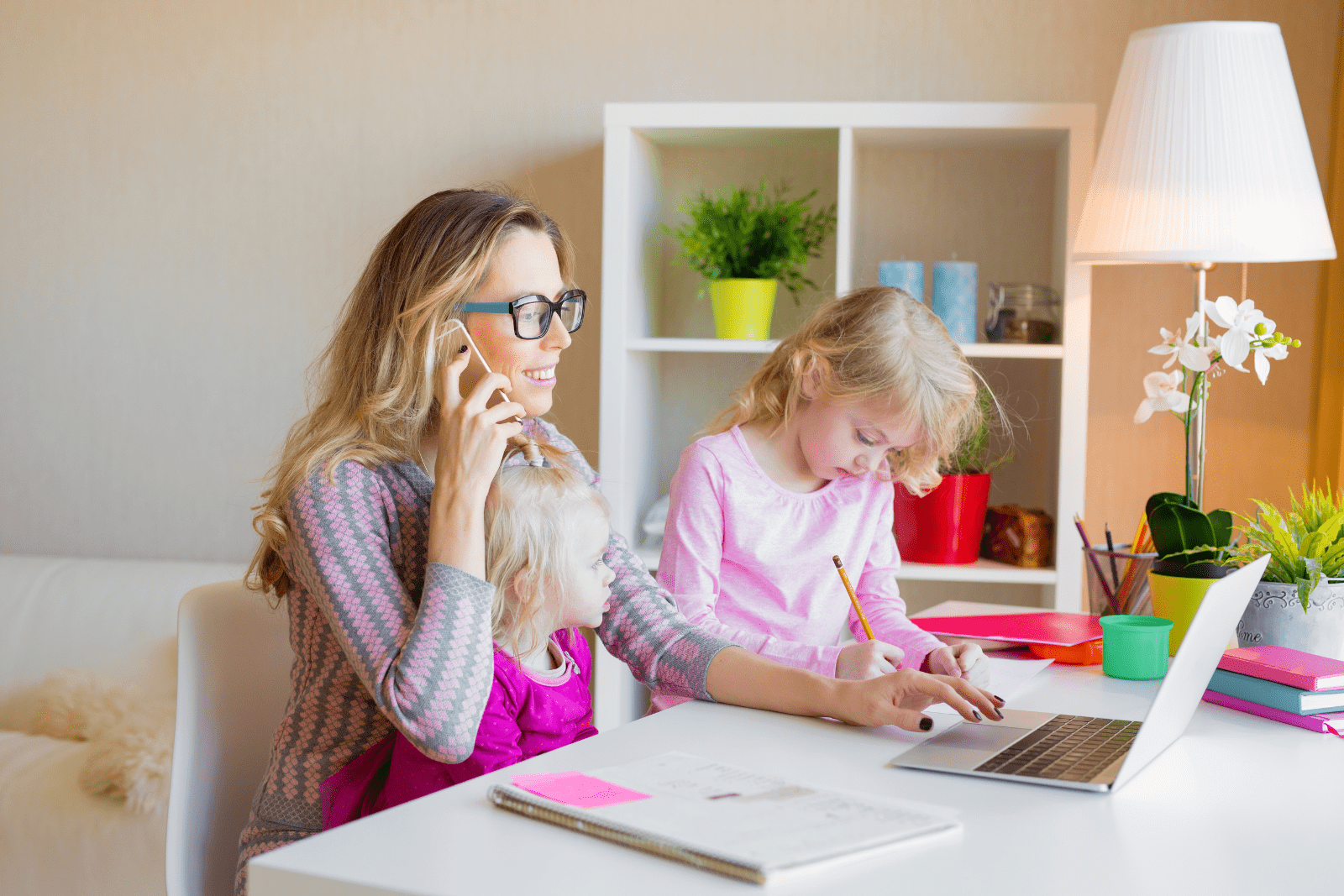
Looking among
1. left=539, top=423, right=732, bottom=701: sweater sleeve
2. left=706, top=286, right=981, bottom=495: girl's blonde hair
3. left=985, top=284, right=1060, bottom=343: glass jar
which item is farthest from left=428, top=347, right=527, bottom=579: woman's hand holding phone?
left=985, top=284, right=1060, bottom=343: glass jar

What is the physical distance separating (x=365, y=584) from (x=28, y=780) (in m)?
1.29

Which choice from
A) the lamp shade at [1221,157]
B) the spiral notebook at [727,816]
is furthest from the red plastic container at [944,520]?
the spiral notebook at [727,816]

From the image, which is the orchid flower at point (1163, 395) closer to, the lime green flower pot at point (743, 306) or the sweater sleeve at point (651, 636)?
the sweater sleeve at point (651, 636)

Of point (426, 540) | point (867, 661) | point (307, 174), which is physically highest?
point (307, 174)

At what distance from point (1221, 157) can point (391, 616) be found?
138 cm

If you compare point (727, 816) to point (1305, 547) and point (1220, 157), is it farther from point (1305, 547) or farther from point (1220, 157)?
point (1220, 157)

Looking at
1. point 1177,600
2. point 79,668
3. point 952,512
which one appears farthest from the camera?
point 79,668

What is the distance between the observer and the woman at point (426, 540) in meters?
1.03

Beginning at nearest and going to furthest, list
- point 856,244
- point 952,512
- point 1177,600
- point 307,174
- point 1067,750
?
point 1067,750
point 1177,600
point 952,512
point 856,244
point 307,174

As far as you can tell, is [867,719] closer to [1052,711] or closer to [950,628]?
[1052,711]

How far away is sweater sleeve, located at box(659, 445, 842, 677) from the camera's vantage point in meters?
1.53

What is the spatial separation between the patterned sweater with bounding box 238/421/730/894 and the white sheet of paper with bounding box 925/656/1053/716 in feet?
0.93

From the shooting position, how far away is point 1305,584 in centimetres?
126

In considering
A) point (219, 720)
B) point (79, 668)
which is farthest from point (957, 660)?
point (79, 668)
